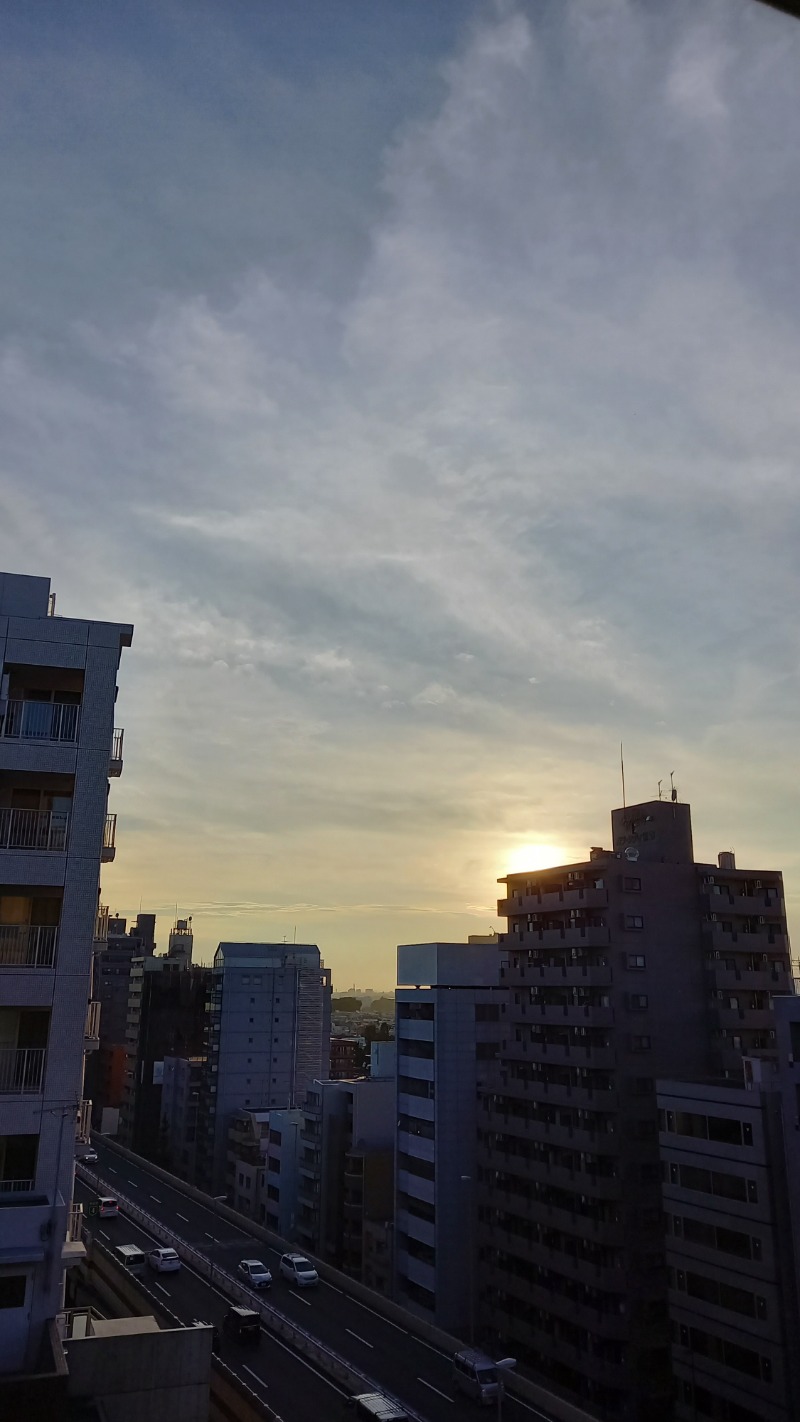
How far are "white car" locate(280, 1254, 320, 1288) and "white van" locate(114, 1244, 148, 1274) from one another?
26.1 feet

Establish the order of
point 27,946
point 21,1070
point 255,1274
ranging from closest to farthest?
point 21,1070, point 27,946, point 255,1274

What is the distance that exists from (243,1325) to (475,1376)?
11.8m

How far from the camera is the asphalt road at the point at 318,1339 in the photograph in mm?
35938

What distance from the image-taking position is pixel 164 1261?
51.7 metres

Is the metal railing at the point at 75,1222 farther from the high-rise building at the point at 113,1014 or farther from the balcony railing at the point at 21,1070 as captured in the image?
the high-rise building at the point at 113,1014

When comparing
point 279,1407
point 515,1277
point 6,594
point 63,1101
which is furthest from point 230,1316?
point 6,594

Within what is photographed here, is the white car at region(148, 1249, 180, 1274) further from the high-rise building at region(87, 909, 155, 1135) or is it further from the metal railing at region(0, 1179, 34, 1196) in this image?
the high-rise building at region(87, 909, 155, 1135)

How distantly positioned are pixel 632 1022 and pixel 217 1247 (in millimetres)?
32345

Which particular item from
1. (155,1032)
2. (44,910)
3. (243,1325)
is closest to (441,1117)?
(243,1325)

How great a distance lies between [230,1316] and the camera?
42.8 meters

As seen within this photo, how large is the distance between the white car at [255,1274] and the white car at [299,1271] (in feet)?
3.28

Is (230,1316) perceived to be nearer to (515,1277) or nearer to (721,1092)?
(515,1277)

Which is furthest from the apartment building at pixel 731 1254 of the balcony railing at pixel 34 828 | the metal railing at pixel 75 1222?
the balcony railing at pixel 34 828

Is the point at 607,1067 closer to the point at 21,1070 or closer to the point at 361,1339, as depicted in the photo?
the point at 361,1339
